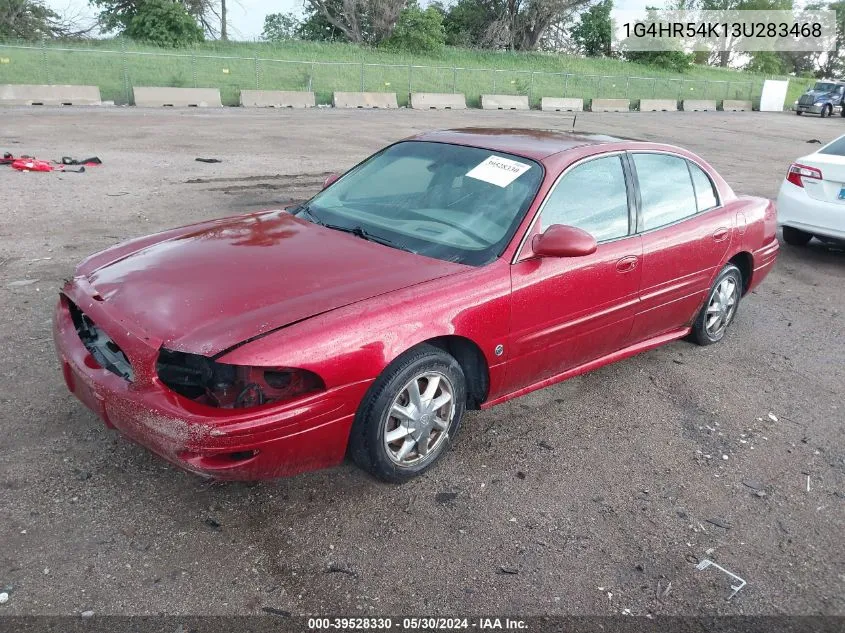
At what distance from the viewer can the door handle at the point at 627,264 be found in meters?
4.05

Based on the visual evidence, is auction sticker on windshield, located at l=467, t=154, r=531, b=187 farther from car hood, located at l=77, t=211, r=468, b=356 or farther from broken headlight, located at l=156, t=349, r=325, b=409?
broken headlight, located at l=156, t=349, r=325, b=409

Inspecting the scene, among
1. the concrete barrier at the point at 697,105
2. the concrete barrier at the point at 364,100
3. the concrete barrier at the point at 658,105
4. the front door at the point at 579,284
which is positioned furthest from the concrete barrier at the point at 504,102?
the front door at the point at 579,284


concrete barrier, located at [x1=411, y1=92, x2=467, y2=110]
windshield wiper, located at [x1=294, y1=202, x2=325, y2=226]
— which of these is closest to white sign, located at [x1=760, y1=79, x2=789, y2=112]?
concrete barrier, located at [x1=411, y1=92, x2=467, y2=110]

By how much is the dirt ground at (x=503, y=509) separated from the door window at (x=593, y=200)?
42.7 inches

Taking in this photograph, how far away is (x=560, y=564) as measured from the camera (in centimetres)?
290

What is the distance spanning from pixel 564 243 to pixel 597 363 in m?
1.05

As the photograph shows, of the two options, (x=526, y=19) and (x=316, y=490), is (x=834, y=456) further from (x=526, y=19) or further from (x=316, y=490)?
(x=526, y=19)

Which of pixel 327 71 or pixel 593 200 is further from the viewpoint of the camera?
pixel 327 71

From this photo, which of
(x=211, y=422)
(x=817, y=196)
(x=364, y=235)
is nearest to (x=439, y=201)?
(x=364, y=235)

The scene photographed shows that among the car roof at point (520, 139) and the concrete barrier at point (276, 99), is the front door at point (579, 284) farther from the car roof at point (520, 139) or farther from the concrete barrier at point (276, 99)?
the concrete barrier at point (276, 99)

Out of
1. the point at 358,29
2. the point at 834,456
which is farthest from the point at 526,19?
the point at 834,456

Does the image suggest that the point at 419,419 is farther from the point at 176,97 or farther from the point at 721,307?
the point at 176,97

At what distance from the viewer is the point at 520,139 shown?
4.30 meters

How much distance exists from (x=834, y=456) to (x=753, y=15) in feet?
287
